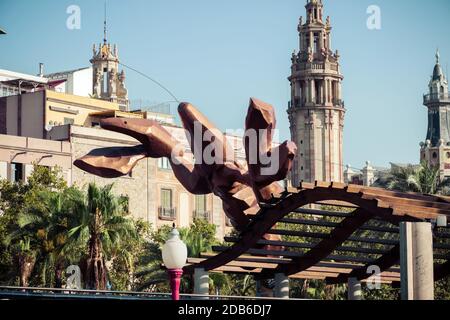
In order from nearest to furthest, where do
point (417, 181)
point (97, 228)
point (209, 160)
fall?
1. point (209, 160)
2. point (97, 228)
3. point (417, 181)

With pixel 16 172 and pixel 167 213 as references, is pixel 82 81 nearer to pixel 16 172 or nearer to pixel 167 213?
pixel 167 213

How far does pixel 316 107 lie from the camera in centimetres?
13300

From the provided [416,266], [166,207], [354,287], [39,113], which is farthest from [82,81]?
[416,266]

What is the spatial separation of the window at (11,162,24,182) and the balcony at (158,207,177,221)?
415 inches

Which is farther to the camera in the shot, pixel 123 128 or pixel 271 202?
pixel 123 128

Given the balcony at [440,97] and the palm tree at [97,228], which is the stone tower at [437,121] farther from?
the palm tree at [97,228]

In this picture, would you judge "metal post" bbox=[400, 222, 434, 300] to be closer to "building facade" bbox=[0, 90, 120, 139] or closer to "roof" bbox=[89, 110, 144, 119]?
"building facade" bbox=[0, 90, 120, 139]

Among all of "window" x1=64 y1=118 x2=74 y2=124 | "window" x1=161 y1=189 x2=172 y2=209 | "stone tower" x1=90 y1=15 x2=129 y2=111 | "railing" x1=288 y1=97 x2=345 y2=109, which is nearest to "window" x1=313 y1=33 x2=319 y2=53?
"railing" x1=288 y1=97 x2=345 y2=109

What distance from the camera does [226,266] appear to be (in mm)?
27828

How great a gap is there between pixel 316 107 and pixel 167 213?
63002mm

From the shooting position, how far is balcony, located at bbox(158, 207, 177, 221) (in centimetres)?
7162

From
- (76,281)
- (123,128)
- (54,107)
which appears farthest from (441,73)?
(123,128)

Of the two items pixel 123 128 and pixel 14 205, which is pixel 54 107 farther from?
pixel 123 128
